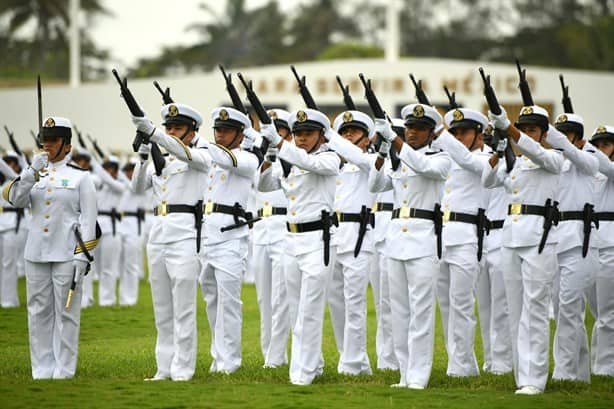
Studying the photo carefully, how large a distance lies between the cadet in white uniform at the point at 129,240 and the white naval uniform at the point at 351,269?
9.13 meters

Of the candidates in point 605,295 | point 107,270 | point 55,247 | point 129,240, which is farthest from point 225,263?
point 129,240

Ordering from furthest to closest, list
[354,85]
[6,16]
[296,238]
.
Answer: [6,16], [354,85], [296,238]

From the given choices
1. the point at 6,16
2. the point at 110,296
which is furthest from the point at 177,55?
the point at 110,296

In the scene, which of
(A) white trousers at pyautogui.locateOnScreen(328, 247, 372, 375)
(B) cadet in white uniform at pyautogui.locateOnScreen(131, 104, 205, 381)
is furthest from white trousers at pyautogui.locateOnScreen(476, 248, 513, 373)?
(B) cadet in white uniform at pyautogui.locateOnScreen(131, 104, 205, 381)

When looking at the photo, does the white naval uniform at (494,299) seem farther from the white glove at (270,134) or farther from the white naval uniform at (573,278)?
the white glove at (270,134)

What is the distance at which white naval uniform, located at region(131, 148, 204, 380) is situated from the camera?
1159 centimetres

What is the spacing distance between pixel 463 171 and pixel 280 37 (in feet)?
185

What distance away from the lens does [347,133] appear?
42.2 ft

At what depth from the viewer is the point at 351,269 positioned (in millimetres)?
13000

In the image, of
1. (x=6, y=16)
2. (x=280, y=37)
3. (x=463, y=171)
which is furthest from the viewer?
(x=280, y=37)

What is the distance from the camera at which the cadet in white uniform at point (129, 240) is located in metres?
21.9

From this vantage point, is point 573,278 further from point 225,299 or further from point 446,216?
point 225,299

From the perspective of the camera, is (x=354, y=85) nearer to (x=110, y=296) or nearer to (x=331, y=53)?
(x=110, y=296)

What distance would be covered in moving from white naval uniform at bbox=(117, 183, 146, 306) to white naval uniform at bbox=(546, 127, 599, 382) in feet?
36.2
